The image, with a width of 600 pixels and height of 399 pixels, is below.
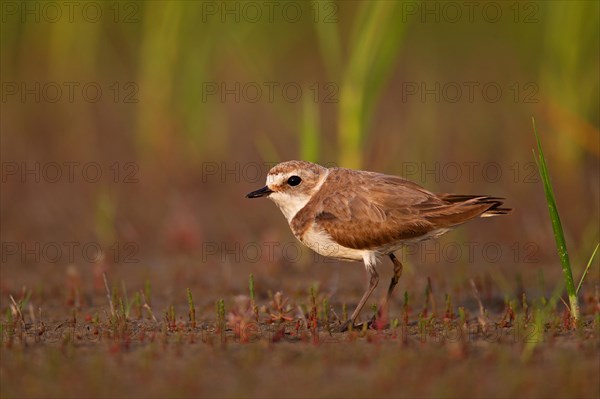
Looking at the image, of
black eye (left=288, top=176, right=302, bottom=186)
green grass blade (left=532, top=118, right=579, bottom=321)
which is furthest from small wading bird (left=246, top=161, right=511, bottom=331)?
green grass blade (left=532, top=118, right=579, bottom=321)

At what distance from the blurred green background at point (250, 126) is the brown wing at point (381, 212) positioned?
161 centimetres

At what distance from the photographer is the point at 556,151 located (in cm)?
1080

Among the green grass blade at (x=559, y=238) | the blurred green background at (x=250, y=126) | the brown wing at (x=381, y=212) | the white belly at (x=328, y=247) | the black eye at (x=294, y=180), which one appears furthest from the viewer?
the blurred green background at (x=250, y=126)

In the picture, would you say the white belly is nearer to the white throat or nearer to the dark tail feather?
the white throat

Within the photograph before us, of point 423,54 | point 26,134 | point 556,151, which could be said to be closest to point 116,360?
point 556,151

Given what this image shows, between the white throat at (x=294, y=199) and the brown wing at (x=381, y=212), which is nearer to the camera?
the brown wing at (x=381, y=212)

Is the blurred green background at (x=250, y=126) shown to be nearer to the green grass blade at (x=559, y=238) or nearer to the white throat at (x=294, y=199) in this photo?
the white throat at (x=294, y=199)

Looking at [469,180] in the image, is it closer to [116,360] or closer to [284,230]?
[284,230]

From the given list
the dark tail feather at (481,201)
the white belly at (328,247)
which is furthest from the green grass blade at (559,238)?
the white belly at (328,247)

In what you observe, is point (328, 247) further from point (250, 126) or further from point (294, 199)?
point (250, 126)

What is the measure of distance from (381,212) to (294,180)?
0.80 meters

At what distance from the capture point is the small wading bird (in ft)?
21.7

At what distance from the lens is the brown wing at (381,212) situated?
261 inches

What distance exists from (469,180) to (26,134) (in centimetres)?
644
